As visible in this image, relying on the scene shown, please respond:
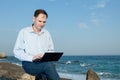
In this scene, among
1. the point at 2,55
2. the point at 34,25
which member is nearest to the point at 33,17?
the point at 34,25

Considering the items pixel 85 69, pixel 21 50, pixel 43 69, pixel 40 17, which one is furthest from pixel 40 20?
pixel 85 69

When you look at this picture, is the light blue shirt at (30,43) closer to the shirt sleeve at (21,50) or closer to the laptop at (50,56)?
the shirt sleeve at (21,50)

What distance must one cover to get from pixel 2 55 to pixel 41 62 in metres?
87.2

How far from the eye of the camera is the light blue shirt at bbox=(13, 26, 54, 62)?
14.8 feet

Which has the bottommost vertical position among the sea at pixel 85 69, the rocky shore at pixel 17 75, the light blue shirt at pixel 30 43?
the sea at pixel 85 69

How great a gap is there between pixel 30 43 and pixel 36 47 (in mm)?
103

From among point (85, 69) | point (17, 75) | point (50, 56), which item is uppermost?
point (50, 56)

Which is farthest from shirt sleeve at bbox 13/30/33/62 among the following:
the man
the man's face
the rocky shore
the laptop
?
the rocky shore

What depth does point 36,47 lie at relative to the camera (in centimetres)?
452

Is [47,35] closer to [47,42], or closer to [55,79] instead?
[47,42]

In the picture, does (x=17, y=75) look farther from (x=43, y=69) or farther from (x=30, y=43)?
(x=43, y=69)

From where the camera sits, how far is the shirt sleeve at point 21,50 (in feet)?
14.4

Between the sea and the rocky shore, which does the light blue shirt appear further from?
the sea

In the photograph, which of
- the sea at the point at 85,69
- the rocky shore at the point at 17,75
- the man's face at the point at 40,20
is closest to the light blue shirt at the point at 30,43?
the man's face at the point at 40,20
